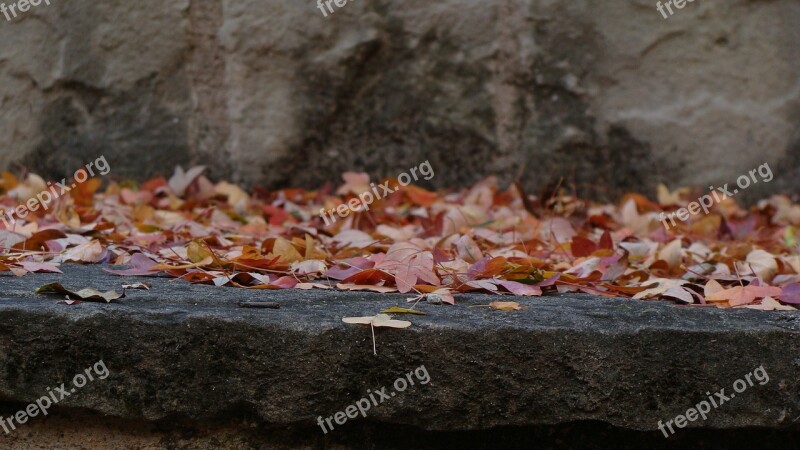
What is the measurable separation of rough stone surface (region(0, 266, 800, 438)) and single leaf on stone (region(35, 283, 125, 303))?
0.09ft

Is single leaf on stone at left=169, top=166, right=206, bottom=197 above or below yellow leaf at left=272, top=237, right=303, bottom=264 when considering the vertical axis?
below

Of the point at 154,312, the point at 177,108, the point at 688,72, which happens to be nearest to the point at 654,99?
the point at 688,72

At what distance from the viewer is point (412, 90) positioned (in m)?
2.63

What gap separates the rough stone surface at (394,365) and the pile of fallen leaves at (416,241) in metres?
0.19

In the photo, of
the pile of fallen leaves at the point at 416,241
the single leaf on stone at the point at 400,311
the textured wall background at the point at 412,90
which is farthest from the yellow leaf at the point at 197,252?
the textured wall background at the point at 412,90

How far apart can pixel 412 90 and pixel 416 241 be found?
872 mm

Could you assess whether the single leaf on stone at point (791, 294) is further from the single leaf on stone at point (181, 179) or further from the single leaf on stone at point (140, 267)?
the single leaf on stone at point (181, 179)

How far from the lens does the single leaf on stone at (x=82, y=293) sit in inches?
47.7

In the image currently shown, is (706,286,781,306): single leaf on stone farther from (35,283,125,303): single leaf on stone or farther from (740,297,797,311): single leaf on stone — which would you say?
(35,283,125,303): single leaf on stone

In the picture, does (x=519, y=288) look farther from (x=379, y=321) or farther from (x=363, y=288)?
(x=379, y=321)

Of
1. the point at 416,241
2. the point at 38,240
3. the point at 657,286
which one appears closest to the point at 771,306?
the point at 657,286

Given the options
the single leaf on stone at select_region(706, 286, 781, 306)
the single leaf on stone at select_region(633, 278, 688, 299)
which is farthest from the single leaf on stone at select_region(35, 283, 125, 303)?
the single leaf on stone at select_region(706, 286, 781, 306)

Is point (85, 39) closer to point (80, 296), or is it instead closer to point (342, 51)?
point (342, 51)

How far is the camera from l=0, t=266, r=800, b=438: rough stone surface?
1.14 meters
